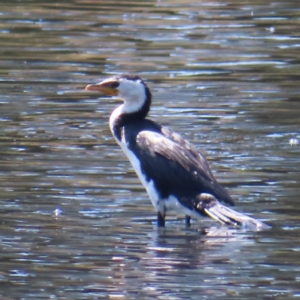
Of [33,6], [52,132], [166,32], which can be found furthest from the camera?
[33,6]

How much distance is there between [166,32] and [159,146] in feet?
31.7

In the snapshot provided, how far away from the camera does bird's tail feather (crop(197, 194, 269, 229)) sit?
9.07 metres

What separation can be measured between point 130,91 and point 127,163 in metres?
1.20

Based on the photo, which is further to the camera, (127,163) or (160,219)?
(127,163)

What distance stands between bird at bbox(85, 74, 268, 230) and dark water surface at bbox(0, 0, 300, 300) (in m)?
0.16

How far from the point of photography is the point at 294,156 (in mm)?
11445

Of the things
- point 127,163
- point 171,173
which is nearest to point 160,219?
point 171,173

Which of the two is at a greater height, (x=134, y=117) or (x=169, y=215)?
(x=134, y=117)

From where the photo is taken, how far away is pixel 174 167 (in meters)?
9.59

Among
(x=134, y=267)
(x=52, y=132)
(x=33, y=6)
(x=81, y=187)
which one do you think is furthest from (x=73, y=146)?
(x=33, y=6)

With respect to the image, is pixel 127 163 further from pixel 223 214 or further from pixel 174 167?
pixel 223 214

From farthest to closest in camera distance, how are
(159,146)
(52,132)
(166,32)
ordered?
(166,32) → (52,132) → (159,146)

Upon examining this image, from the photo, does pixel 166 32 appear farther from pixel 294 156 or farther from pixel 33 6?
pixel 294 156

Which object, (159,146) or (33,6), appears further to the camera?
(33,6)
